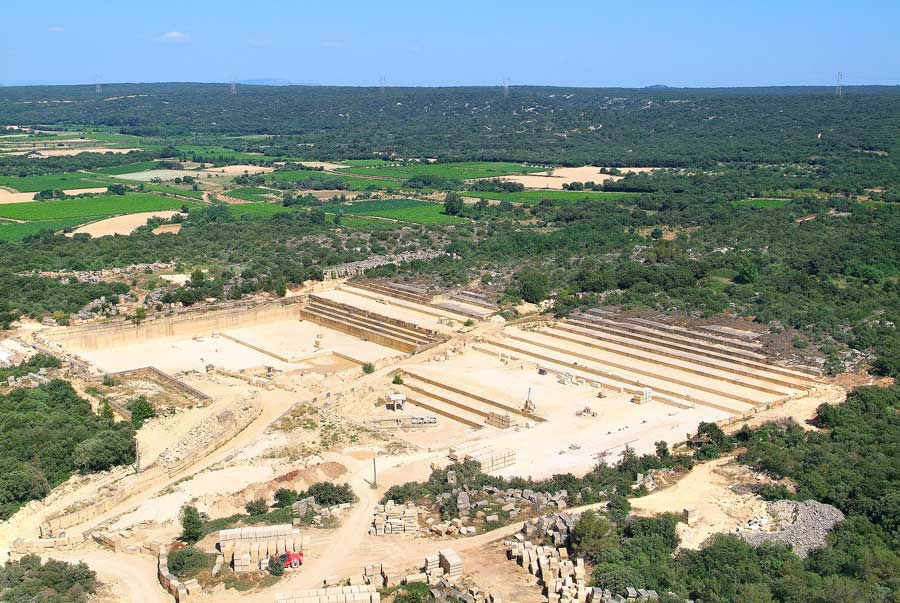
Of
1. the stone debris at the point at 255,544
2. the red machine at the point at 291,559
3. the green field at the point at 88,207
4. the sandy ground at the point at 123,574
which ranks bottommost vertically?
the green field at the point at 88,207

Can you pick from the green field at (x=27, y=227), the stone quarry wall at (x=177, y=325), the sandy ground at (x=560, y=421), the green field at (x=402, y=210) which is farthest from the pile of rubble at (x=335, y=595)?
the green field at (x=402, y=210)

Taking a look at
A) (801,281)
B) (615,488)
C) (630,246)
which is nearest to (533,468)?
(615,488)

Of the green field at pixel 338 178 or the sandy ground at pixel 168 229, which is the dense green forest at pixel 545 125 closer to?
the green field at pixel 338 178

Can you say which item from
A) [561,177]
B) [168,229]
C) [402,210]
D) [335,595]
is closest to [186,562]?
[335,595]

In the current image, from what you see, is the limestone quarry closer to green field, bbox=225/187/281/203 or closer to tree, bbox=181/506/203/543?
tree, bbox=181/506/203/543

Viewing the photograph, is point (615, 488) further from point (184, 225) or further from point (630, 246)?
point (184, 225)

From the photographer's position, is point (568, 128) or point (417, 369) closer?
point (417, 369)
